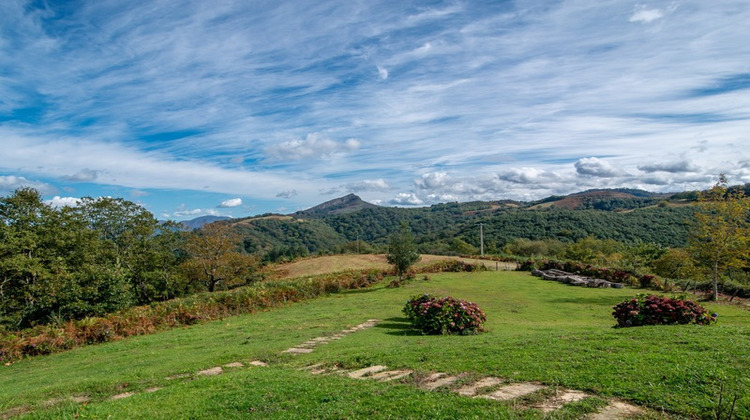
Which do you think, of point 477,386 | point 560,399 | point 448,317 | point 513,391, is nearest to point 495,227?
point 448,317

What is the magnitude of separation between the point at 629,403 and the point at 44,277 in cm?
2662

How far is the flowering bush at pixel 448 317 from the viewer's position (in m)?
11.7

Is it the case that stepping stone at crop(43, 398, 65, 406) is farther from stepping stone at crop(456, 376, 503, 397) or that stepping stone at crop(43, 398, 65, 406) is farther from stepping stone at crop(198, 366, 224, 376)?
stepping stone at crop(456, 376, 503, 397)

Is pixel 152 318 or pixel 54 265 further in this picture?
pixel 54 265

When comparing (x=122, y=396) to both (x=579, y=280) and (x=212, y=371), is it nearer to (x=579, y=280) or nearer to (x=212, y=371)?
(x=212, y=371)

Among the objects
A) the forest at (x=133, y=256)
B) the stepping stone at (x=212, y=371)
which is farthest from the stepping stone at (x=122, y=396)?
the forest at (x=133, y=256)

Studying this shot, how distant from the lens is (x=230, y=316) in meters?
19.1

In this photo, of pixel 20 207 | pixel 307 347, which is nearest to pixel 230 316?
pixel 307 347

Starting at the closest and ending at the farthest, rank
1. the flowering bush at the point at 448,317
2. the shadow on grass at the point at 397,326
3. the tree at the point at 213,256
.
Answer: the flowering bush at the point at 448,317 < the shadow on grass at the point at 397,326 < the tree at the point at 213,256

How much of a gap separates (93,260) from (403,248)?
21.0 meters

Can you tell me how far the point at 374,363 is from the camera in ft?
25.4

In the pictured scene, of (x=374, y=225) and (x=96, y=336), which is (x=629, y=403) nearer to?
(x=96, y=336)

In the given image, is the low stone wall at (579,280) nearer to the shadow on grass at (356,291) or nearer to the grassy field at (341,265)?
the grassy field at (341,265)

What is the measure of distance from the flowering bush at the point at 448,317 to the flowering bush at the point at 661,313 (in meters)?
3.80
